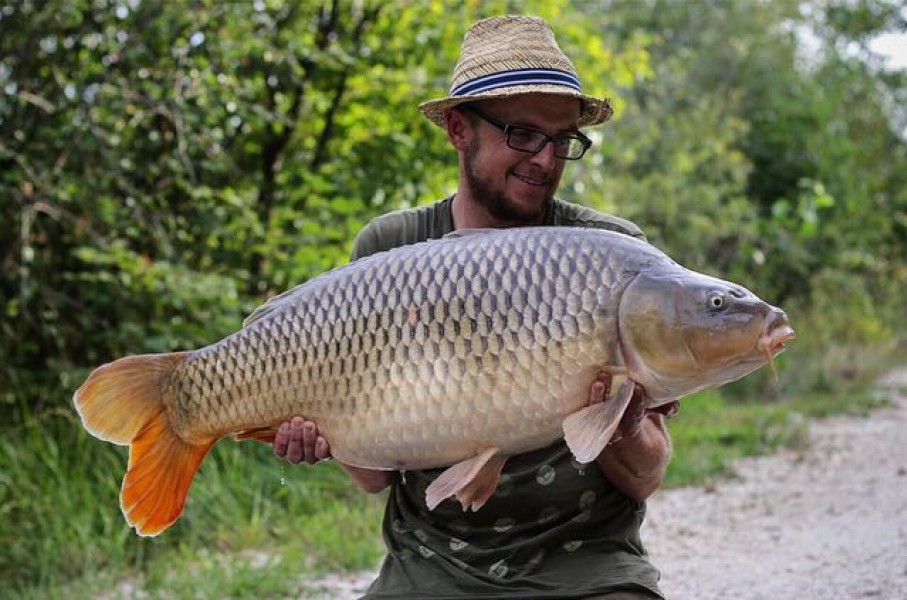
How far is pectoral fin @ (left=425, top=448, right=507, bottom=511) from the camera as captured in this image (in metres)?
1.79

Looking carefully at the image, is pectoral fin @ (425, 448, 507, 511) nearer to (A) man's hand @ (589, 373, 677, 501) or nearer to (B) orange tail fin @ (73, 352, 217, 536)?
(A) man's hand @ (589, 373, 677, 501)

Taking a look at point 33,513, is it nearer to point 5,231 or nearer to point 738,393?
point 5,231

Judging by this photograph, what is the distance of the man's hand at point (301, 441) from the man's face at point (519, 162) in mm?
524

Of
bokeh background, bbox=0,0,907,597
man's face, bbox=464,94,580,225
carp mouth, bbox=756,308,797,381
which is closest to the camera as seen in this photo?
carp mouth, bbox=756,308,797,381

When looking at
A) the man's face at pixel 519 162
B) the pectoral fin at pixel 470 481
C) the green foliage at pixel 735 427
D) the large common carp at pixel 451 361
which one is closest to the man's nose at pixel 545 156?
the man's face at pixel 519 162

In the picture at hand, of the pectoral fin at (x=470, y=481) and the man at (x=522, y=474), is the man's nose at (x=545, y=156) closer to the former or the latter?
the man at (x=522, y=474)

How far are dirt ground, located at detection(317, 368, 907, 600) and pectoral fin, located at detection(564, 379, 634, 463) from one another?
2.05 m

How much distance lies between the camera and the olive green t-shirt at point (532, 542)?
2.05 meters

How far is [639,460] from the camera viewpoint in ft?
6.70

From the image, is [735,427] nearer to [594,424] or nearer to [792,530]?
[792,530]

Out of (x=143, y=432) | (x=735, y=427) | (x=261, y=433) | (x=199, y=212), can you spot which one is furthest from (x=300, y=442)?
(x=735, y=427)

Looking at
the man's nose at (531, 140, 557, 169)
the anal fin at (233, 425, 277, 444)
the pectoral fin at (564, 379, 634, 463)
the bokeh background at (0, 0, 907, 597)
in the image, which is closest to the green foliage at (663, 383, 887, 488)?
the bokeh background at (0, 0, 907, 597)

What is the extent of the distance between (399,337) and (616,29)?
11.1 metres

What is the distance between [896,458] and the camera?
5.69 metres
